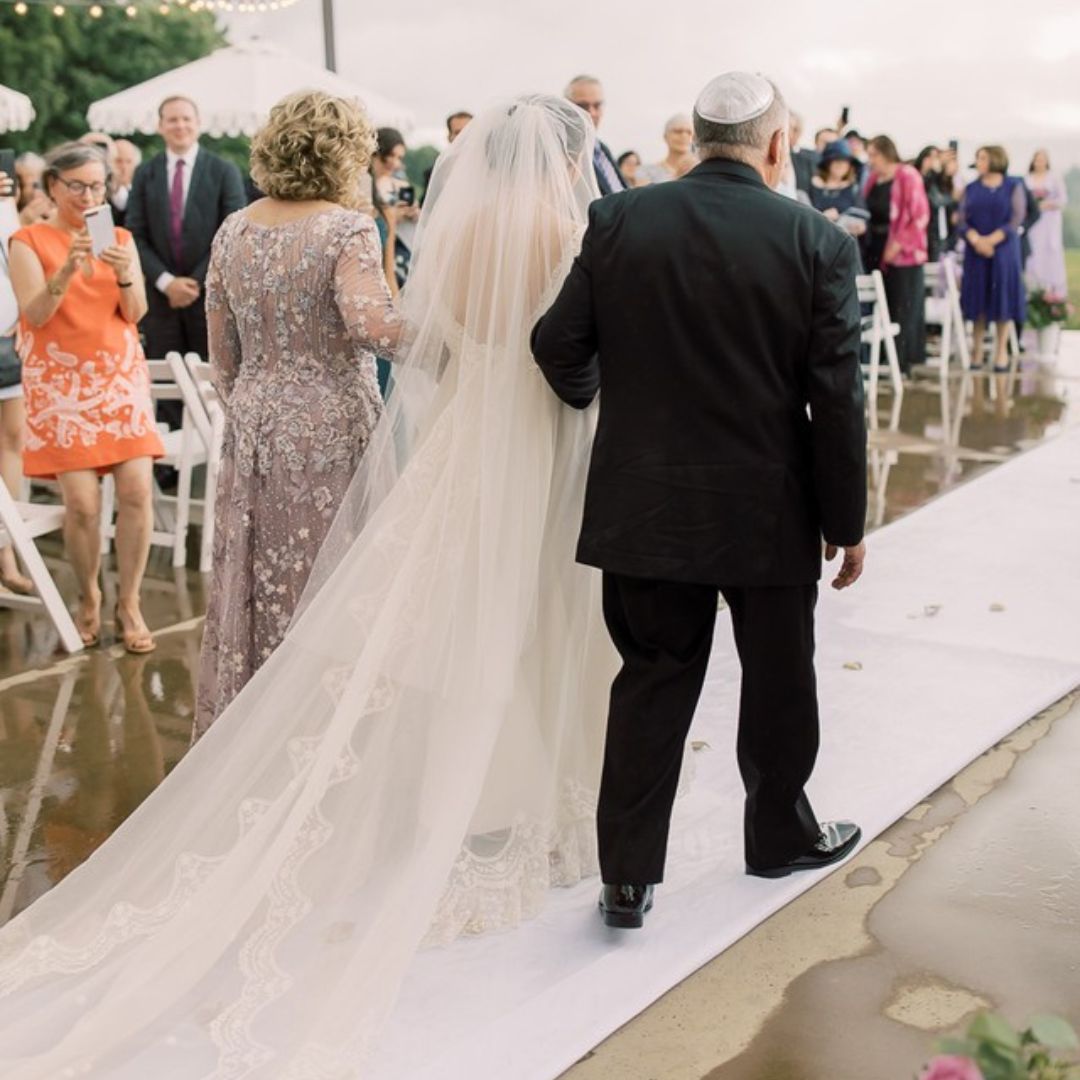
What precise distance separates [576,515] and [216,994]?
1.32 m

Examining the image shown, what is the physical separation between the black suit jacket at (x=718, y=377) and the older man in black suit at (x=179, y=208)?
543 cm

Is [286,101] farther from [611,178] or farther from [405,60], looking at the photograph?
[405,60]

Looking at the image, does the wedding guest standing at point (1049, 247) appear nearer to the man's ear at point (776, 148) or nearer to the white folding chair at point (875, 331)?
the white folding chair at point (875, 331)

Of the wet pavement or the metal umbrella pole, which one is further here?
the metal umbrella pole

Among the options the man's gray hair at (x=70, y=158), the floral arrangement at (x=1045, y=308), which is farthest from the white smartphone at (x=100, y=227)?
the floral arrangement at (x=1045, y=308)

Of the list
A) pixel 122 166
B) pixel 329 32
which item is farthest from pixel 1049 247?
pixel 122 166

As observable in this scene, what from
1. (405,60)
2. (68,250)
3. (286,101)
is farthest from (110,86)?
(286,101)

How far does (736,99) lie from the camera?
3.09 m

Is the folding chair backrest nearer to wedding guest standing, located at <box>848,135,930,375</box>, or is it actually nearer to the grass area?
wedding guest standing, located at <box>848,135,930,375</box>

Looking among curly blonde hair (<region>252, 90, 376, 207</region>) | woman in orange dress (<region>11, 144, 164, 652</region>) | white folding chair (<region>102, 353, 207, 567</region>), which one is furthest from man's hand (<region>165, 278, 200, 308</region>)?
curly blonde hair (<region>252, 90, 376, 207</region>)

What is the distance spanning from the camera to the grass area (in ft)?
54.7

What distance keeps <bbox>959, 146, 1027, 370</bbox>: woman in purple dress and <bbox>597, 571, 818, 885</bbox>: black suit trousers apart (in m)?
10.5

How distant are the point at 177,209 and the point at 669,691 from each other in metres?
5.88

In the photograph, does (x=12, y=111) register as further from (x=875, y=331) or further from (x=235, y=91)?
(x=875, y=331)
